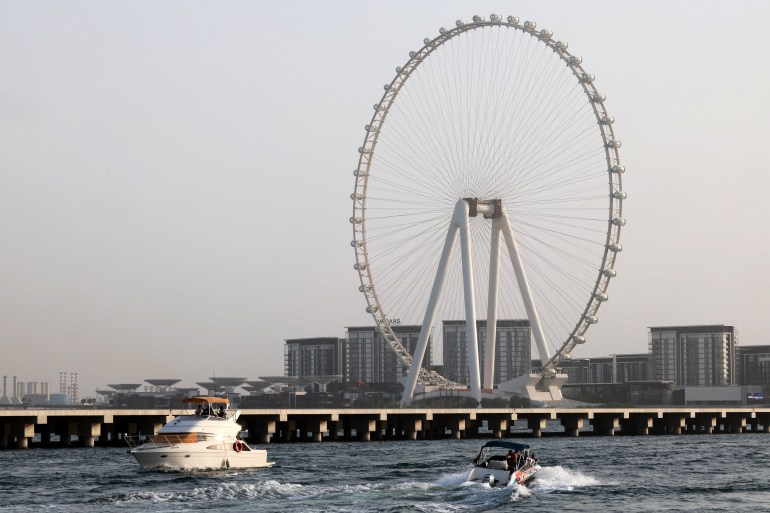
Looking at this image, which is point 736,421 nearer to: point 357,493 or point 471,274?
point 471,274

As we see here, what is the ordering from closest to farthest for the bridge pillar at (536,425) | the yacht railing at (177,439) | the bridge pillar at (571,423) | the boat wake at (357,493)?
the boat wake at (357,493) < the yacht railing at (177,439) < the bridge pillar at (536,425) < the bridge pillar at (571,423)

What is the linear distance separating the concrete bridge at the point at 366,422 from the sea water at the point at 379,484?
107 inches

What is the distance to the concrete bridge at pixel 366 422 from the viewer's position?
9206 cm

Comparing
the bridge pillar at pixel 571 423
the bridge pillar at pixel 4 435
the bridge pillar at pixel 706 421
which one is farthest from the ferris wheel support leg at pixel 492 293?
the bridge pillar at pixel 4 435

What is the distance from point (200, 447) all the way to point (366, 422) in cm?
4148

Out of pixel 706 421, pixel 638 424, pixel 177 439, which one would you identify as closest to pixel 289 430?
pixel 177 439

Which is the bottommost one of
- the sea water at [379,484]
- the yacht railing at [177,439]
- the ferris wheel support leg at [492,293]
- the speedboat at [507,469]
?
the sea water at [379,484]

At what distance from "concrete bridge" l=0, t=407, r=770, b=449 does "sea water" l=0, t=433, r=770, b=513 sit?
2.72 meters

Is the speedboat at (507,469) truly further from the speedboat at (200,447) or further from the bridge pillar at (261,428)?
the bridge pillar at (261,428)

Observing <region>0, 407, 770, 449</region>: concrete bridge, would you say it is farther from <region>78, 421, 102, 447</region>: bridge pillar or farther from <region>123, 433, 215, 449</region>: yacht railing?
<region>123, 433, 215, 449</region>: yacht railing

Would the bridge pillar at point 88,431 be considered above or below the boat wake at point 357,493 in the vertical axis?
above

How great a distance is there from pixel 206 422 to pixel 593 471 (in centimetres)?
2033

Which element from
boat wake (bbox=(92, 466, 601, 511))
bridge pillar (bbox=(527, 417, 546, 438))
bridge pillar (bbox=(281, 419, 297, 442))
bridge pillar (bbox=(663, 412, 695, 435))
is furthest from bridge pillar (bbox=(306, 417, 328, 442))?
boat wake (bbox=(92, 466, 601, 511))

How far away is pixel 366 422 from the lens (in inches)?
4232
